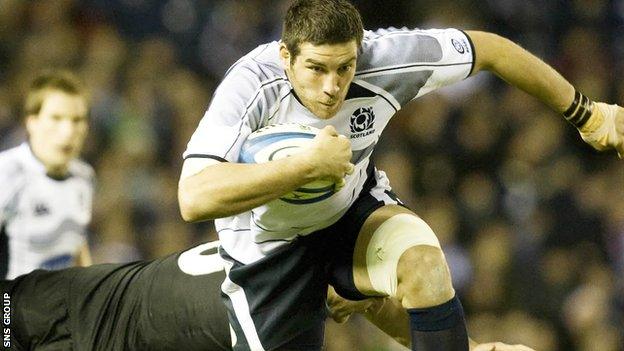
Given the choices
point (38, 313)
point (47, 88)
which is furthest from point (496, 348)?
point (47, 88)

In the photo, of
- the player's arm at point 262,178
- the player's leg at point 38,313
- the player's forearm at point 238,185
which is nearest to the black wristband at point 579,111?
the player's arm at point 262,178

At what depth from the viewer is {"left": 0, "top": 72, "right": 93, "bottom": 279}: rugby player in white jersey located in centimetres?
556

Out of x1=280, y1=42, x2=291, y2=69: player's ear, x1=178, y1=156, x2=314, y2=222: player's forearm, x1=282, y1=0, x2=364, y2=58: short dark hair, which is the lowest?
x1=178, y1=156, x2=314, y2=222: player's forearm

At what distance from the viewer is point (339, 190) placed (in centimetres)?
418

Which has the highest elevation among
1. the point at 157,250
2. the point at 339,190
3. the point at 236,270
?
the point at 339,190

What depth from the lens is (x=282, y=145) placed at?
389 centimetres

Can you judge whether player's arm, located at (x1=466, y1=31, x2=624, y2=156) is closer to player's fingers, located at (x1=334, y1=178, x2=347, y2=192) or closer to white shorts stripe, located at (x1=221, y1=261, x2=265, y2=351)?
player's fingers, located at (x1=334, y1=178, x2=347, y2=192)

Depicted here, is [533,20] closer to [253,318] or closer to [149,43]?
[149,43]

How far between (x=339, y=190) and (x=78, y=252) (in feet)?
6.99

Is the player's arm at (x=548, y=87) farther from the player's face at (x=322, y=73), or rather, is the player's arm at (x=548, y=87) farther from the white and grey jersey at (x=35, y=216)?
the white and grey jersey at (x=35, y=216)

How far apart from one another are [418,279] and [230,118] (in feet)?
2.96

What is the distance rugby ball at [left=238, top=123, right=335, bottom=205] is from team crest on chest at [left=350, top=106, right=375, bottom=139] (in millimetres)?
311

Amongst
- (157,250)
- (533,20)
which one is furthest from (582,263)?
Answer: (157,250)

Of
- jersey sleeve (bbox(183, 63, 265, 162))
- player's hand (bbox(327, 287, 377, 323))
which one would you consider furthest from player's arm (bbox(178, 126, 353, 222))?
player's hand (bbox(327, 287, 377, 323))
